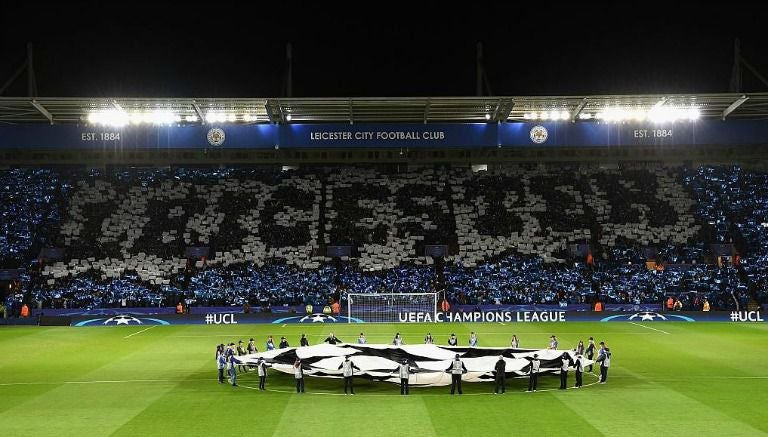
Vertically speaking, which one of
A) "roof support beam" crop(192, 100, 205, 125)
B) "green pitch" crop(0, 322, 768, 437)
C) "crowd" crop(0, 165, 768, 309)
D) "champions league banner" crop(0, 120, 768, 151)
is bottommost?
"green pitch" crop(0, 322, 768, 437)

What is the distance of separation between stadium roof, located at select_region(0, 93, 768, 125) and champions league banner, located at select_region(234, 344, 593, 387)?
2391 centimetres

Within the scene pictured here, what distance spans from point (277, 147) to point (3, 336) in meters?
19.9

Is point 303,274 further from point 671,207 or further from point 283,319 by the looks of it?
point 671,207

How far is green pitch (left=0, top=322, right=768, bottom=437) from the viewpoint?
19453 millimetres

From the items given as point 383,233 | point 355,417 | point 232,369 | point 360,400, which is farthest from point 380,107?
point 355,417

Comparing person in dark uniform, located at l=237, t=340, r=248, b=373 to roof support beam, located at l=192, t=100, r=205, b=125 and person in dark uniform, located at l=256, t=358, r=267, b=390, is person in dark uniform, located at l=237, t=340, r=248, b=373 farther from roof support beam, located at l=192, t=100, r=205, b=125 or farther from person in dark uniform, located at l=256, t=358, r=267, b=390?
roof support beam, located at l=192, t=100, r=205, b=125

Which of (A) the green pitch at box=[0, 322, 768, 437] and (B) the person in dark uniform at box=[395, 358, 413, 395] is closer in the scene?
(A) the green pitch at box=[0, 322, 768, 437]

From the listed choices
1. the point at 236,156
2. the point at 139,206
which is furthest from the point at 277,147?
the point at 139,206

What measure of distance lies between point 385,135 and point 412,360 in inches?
1112

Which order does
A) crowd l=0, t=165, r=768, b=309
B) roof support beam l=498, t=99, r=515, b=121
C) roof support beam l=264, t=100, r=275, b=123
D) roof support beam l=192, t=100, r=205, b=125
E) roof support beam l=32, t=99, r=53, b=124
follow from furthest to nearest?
crowd l=0, t=165, r=768, b=309 → roof support beam l=498, t=99, r=515, b=121 → roof support beam l=264, t=100, r=275, b=123 → roof support beam l=192, t=100, r=205, b=125 → roof support beam l=32, t=99, r=53, b=124

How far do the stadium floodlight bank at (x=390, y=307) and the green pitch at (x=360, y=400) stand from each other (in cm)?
1304

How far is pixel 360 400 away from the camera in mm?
23359

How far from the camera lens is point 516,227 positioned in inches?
2430

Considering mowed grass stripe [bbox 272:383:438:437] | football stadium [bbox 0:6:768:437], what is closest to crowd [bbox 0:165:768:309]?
football stadium [bbox 0:6:768:437]
